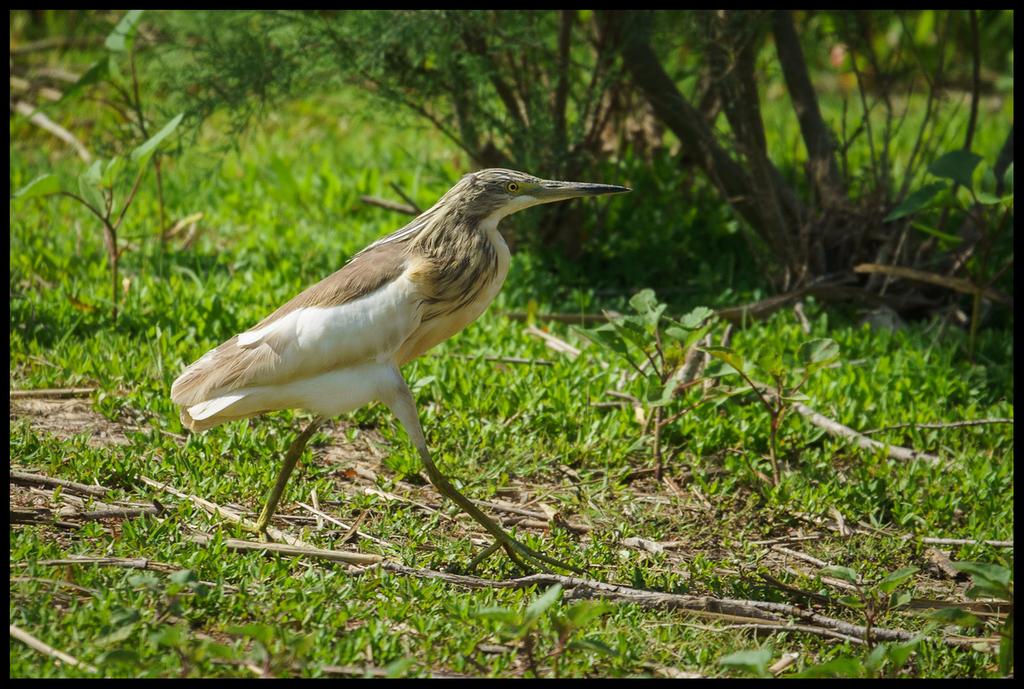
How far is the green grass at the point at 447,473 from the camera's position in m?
3.25

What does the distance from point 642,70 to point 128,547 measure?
11.9 ft

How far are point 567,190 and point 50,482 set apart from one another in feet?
6.74

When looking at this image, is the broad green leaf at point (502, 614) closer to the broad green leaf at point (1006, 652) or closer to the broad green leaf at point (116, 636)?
→ the broad green leaf at point (116, 636)

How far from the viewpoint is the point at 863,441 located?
473 centimetres

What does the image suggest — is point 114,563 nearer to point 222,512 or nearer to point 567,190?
point 222,512

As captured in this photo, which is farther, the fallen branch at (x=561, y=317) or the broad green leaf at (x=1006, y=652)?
the fallen branch at (x=561, y=317)

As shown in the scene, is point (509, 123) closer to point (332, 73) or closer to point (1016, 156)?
point (332, 73)

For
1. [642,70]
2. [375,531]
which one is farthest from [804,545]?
[642,70]

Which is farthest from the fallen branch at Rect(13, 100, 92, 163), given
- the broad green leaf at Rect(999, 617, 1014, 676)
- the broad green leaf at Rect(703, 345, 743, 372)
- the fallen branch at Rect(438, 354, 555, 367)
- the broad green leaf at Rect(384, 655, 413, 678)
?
the broad green leaf at Rect(999, 617, 1014, 676)

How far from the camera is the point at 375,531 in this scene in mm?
4012

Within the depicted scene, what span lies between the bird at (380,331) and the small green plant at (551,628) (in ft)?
1.65

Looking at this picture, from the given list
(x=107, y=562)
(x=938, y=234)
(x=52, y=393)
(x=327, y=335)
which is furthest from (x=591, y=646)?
(x=938, y=234)

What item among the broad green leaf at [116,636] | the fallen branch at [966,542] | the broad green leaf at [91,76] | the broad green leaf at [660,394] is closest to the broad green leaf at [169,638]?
the broad green leaf at [116,636]

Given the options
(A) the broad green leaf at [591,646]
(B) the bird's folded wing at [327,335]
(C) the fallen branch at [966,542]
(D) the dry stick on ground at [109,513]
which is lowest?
(C) the fallen branch at [966,542]
